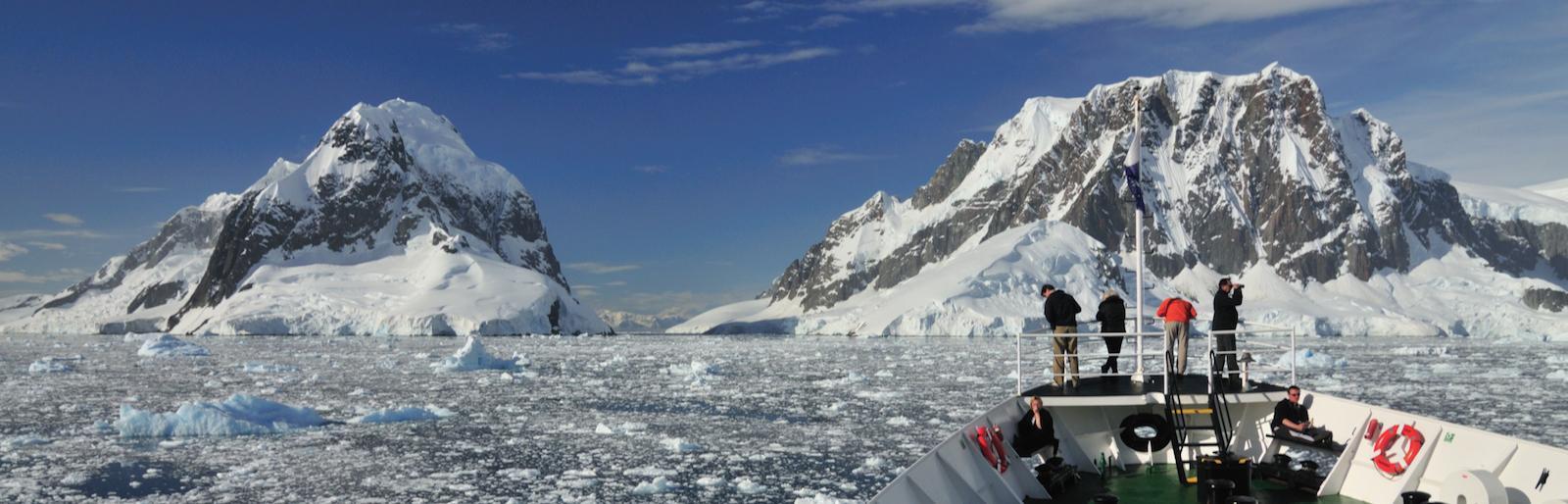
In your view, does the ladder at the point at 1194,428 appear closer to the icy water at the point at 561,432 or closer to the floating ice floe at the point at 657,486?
the icy water at the point at 561,432

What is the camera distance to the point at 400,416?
1161 inches

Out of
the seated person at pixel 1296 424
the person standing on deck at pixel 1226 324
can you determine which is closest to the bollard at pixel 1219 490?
the seated person at pixel 1296 424

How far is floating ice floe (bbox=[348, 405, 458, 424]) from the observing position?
28922 mm

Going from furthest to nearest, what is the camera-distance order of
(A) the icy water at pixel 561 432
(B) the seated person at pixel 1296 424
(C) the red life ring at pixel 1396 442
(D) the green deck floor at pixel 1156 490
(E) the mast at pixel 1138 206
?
1. (A) the icy water at pixel 561 432
2. (E) the mast at pixel 1138 206
3. (B) the seated person at pixel 1296 424
4. (D) the green deck floor at pixel 1156 490
5. (C) the red life ring at pixel 1396 442

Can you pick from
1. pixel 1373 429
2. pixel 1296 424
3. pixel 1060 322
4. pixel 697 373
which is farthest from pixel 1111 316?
pixel 697 373

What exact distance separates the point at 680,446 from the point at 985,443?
11081mm

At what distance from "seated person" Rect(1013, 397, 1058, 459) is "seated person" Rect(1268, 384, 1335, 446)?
10.8 feet

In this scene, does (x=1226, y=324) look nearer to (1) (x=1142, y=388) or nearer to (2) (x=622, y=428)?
(1) (x=1142, y=388)

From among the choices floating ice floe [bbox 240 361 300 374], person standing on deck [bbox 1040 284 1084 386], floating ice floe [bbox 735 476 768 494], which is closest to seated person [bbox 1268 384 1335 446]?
person standing on deck [bbox 1040 284 1084 386]

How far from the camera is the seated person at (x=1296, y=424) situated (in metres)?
15.2

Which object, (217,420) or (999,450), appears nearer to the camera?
(999,450)

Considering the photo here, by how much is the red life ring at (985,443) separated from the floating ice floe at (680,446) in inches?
408

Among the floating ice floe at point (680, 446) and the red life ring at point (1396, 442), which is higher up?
the red life ring at point (1396, 442)

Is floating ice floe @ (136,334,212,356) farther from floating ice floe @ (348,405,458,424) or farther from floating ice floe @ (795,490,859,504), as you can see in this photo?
floating ice floe @ (795,490,859,504)
